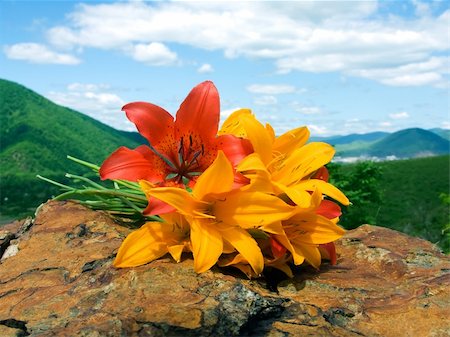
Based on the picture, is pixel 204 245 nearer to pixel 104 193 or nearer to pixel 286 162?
pixel 286 162

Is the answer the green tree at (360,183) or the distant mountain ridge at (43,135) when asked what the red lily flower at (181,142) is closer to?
the green tree at (360,183)

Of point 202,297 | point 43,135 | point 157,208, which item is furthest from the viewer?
point 43,135

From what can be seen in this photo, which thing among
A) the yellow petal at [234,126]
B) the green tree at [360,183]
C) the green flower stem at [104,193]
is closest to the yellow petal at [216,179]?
the yellow petal at [234,126]

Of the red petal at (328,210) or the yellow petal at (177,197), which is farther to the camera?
the red petal at (328,210)

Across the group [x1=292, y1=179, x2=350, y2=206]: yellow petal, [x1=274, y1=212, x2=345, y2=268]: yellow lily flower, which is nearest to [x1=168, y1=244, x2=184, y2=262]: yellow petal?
[x1=274, y1=212, x2=345, y2=268]: yellow lily flower

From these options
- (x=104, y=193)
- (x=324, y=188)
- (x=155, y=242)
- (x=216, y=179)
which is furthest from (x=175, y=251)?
(x=104, y=193)

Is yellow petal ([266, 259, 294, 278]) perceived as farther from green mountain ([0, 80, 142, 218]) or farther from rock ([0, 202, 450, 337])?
green mountain ([0, 80, 142, 218])
